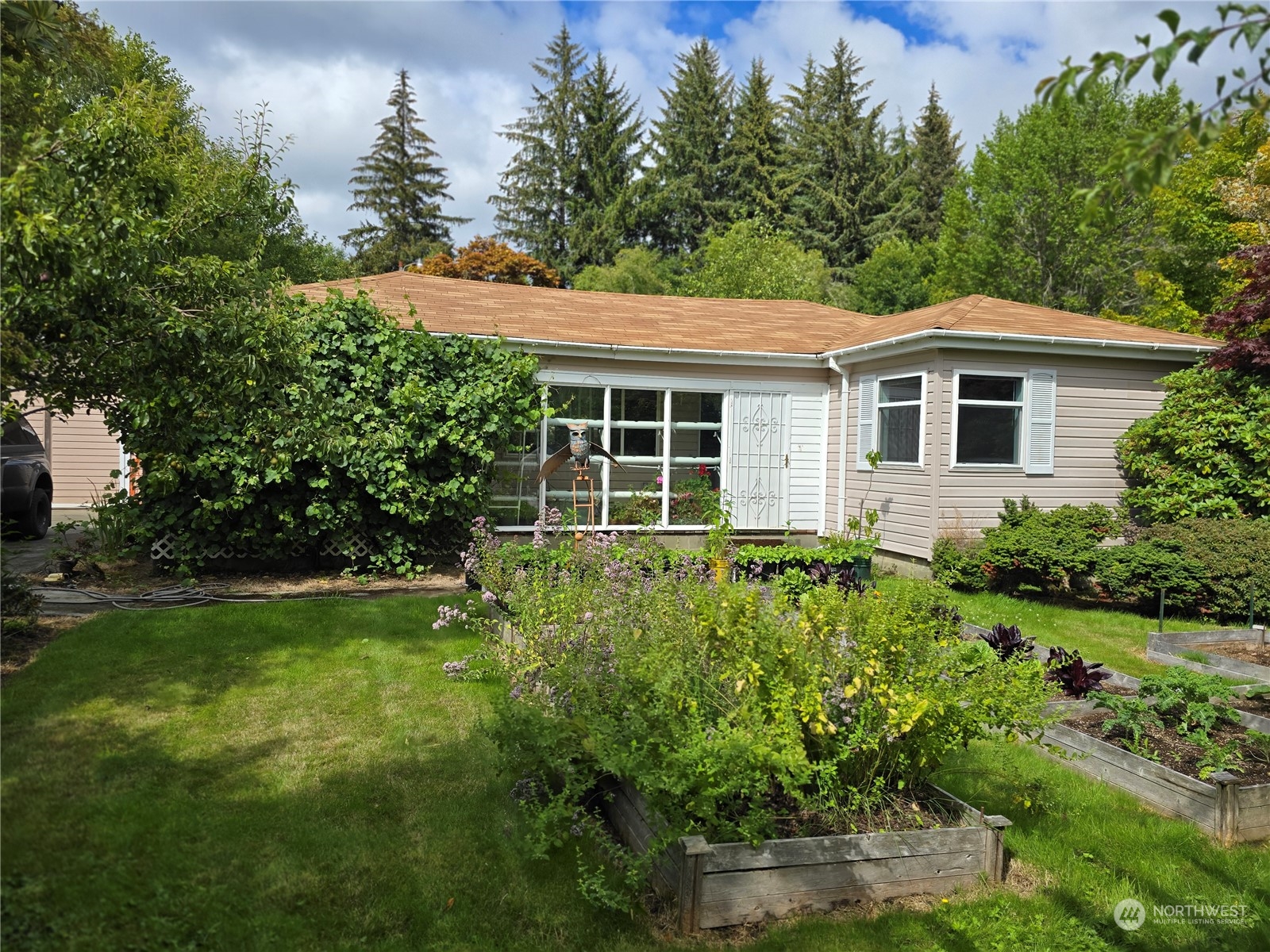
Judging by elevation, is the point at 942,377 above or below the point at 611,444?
above

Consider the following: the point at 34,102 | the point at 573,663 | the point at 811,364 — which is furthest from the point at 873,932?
the point at 811,364

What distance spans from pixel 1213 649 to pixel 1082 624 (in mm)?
1218

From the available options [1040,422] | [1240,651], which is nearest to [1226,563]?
[1240,651]

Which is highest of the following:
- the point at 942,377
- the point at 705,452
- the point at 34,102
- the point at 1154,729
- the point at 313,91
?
the point at 313,91

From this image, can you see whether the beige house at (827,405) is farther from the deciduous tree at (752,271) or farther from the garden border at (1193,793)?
the deciduous tree at (752,271)

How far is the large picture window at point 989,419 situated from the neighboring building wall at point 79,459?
14696mm

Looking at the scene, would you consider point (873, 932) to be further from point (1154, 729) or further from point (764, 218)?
point (764, 218)

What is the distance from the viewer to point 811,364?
12.8 meters

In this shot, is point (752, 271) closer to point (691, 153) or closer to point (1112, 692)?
point (691, 153)

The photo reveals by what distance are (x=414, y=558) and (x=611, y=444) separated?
11.5 feet

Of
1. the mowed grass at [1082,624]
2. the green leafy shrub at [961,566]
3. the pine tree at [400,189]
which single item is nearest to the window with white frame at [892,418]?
the green leafy shrub at [961,566]

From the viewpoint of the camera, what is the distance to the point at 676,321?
13.9 metres

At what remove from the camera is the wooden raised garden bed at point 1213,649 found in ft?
21.3

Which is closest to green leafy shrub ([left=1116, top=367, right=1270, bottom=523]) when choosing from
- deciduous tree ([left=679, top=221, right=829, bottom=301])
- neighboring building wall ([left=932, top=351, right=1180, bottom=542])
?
neighboring building wall ([left=932, top=351, right=1180, bottom=542])
